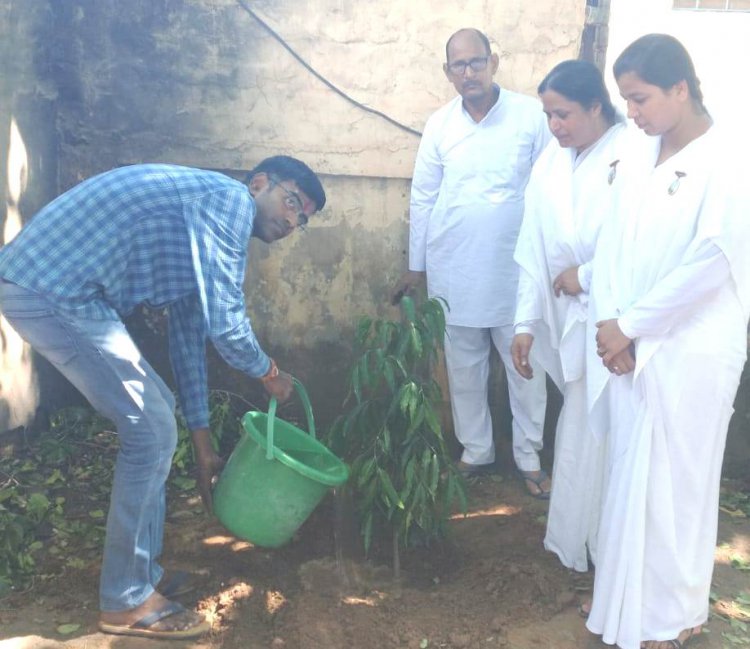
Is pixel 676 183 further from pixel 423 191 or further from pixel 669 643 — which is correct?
pixel 423 191

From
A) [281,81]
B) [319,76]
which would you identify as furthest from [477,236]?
[281,81]

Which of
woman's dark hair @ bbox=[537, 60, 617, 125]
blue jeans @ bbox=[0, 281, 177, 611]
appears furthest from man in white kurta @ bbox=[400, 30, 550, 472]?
blue jeans @ bbox=[0, 281, 177, 611]

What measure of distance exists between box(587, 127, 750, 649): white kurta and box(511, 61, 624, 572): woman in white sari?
0.29 meters

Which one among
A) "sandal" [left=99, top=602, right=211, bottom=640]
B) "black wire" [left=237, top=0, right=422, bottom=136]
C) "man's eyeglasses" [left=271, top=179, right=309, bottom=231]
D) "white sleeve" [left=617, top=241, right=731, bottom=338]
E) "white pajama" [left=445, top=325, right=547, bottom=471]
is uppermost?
"black wire" [left=237, top=0, right=422, bottom=136]

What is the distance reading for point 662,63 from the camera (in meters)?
2.58

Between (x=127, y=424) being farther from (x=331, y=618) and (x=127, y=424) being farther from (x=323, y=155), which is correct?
(x=323, y=155)

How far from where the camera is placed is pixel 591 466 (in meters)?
3.26

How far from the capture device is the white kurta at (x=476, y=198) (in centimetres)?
393

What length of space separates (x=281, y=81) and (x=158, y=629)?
265 cm

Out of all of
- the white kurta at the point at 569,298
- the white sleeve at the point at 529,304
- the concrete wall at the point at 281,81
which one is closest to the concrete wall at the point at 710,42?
the concrete wall at the point at 281,81

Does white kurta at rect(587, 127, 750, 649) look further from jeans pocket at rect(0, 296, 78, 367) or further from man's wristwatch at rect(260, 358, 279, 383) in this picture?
jeans pocket at rect(0, 296, 78, 367)

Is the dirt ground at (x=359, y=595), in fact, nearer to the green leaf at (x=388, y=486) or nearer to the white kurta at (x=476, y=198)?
the green leaf at (x=388, y=486)

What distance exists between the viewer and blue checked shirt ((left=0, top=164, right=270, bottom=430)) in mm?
2557

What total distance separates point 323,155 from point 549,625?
246 centimetres
